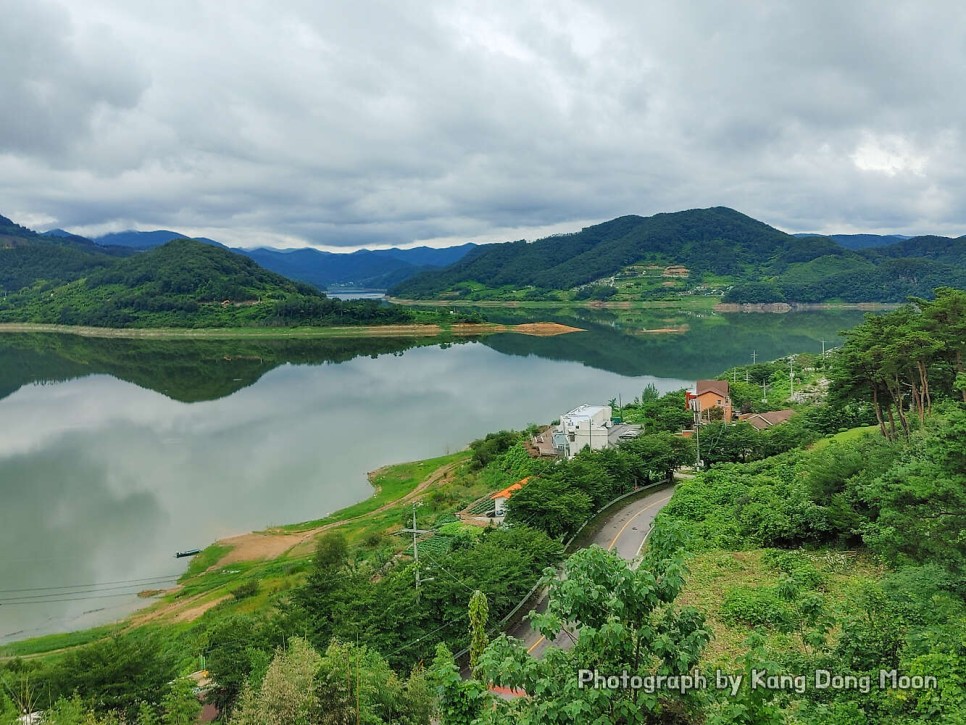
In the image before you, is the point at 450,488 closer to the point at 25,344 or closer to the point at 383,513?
the point at 383,513

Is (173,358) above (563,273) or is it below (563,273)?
below

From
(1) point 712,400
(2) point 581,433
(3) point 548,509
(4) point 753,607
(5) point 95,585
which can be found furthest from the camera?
(1) point 712,400

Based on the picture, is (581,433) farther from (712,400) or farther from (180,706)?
(180,706)

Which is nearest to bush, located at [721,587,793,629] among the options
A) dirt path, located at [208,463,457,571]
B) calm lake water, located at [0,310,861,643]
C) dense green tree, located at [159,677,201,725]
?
dense green tree, located at [159,677,201,725]

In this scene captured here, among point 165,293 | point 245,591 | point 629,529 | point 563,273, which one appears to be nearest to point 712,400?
point 629,529

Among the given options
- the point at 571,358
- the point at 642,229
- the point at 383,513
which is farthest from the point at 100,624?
the point at 642,229

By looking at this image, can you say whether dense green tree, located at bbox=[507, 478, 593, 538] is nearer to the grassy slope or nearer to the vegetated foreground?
the vegetated foreground
